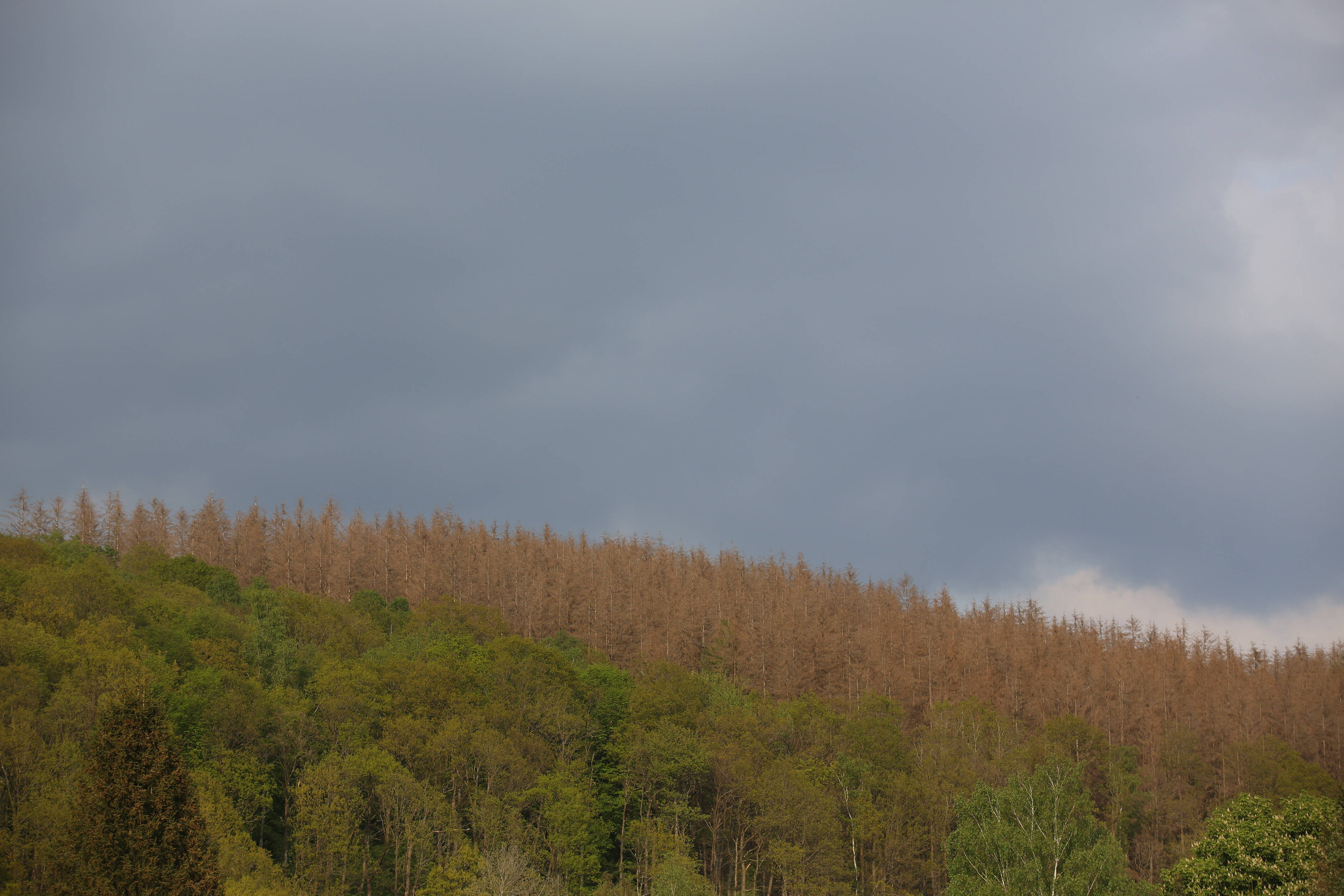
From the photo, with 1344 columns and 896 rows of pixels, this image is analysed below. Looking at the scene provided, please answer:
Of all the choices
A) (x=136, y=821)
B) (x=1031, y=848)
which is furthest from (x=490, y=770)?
(x=1031, y=848)

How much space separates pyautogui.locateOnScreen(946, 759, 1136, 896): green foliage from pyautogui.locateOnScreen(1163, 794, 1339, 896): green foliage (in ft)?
12.9

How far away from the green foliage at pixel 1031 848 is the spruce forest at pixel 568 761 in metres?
0.30

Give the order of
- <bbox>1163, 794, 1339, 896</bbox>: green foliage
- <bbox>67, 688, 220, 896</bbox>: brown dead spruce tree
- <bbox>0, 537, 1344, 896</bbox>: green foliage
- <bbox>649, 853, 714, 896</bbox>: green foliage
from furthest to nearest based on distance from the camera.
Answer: <bbox>649, 853, 714, 896</bbox>: green foliage, <bbox>0, 537, 1344, 896</bbox>: green foliage, <bbox>1163, 794, 1339, 896</bbox>: green foliage, <bbox>67, 688, 220, 896</bbox>: brown dead spruce tree

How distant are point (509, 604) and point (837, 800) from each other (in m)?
96.9

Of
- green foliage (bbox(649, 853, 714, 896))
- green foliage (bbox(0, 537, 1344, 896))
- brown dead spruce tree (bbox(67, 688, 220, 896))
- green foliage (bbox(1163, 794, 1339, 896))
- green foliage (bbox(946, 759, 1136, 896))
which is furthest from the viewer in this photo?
green foliage (bbox(649, 853, 714, 896))

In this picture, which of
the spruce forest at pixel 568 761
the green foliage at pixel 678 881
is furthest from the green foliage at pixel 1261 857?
the green foliage at pixel 678 881

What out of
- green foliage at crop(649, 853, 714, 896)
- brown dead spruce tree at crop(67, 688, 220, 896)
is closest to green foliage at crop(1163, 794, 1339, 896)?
green foliage at crop(649, 853, 714, 896)

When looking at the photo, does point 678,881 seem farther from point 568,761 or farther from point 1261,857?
point 1261,857

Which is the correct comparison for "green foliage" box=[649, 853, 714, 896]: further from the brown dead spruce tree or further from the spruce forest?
the brown dead spruce tree

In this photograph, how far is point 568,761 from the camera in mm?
85625

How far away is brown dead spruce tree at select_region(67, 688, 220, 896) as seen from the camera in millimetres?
40250

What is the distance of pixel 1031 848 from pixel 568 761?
44.2 meters

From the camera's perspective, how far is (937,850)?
91750mm

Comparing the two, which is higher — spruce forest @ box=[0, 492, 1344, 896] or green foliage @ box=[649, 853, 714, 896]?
spruce forest @ box=[0, 492, 1344, 896]
